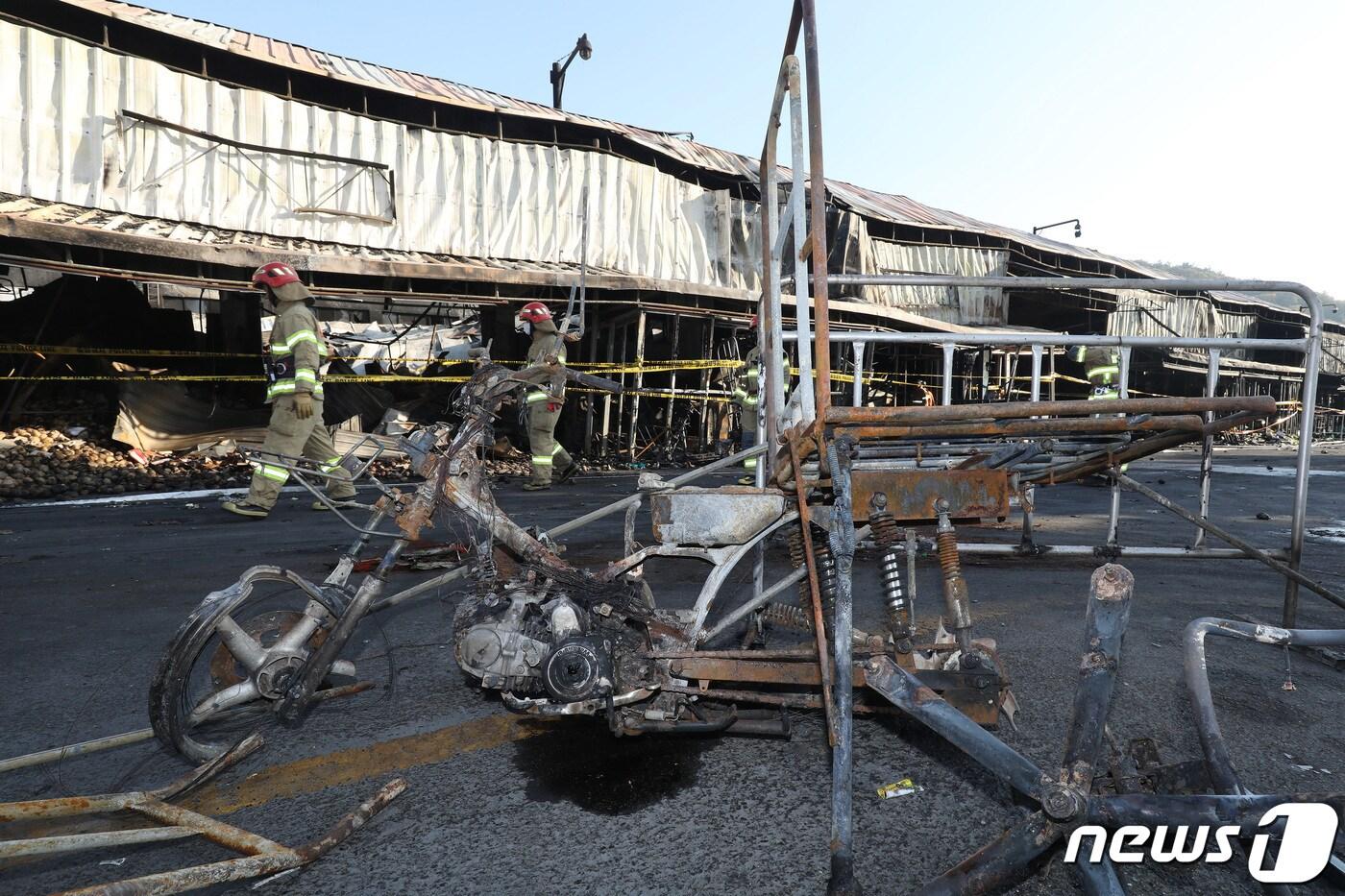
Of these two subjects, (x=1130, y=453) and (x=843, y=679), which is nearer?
(x=843, y=679)

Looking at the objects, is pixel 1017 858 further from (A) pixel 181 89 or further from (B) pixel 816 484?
(A) pixel 181 89

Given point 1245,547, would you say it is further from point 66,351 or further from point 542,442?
point 66,351

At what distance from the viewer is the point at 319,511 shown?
8.02 metres

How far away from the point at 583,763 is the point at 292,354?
5.91 metres

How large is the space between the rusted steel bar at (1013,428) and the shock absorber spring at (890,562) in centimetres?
42

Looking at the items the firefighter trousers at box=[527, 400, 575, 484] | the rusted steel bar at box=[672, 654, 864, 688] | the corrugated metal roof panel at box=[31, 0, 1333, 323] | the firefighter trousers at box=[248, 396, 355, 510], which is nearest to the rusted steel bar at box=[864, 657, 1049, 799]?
the rusted steel bar at box=[672, 654, 864, 688]

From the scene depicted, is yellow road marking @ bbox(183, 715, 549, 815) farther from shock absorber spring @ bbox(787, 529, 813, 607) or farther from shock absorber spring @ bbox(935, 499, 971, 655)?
shock absorber spring @ bbox(935, 499, 971, 655)

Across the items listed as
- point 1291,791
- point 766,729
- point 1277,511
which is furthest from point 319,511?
Result: point 1277,511

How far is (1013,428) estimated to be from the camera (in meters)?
2.21

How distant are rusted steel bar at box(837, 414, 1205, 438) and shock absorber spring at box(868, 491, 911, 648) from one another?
0.42m

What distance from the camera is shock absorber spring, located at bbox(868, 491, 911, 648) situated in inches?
107

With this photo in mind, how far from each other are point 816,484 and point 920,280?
5.60 ft

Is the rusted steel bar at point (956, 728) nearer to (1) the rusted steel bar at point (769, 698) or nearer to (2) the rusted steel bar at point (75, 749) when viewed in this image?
(1) the rusted steel bar at point (769, 698)


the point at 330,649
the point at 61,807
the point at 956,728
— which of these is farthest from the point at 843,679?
the point at 61,807
